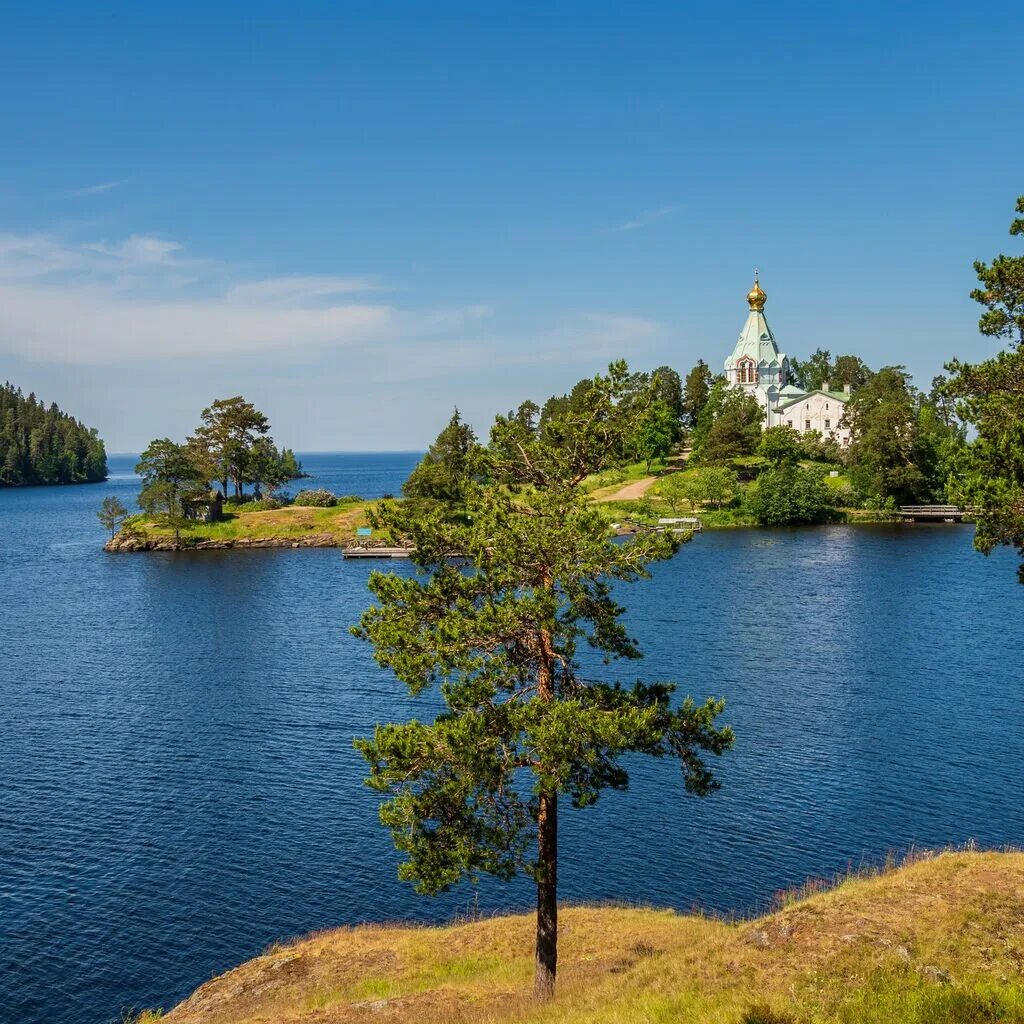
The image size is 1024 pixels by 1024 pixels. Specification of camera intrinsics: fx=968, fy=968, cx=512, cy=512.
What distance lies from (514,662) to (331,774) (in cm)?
2721

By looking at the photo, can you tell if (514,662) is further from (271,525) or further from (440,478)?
(271,525)

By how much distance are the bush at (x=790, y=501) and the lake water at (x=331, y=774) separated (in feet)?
190

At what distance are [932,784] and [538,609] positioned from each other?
105ft

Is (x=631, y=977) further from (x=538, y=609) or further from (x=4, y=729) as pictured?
(x=4, y=729)

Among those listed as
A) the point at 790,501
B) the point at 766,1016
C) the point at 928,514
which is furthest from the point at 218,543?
the point at 766,1016

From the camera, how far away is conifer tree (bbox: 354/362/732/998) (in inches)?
1056

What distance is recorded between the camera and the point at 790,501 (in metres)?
154

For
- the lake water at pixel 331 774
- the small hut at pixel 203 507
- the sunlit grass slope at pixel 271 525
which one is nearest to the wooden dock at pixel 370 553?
the sunlit grass slope at pixel 271 525

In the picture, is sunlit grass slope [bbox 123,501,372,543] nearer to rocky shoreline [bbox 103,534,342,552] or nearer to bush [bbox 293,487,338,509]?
rocky shoreline [bbox 103,534,342,552]

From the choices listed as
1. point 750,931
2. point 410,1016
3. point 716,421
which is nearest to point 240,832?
point 410,1016

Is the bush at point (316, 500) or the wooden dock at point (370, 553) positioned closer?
the wooden dock at point (370, 553)

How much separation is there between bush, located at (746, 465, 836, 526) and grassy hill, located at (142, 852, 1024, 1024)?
410ft

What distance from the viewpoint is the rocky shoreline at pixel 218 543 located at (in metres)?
146

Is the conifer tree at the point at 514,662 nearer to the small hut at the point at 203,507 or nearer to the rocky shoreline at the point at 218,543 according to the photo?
the rocky shoreline at the point at 218,543
